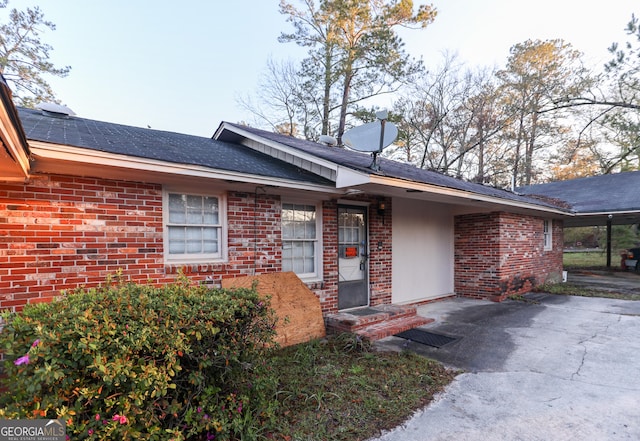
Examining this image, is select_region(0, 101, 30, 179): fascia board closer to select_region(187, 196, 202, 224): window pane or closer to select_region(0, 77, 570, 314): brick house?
select_region(0, 77, 570, 314): brick house

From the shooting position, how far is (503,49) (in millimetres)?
18750

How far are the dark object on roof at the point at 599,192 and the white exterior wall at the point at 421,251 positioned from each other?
253 inches

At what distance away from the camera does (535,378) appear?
3.70m

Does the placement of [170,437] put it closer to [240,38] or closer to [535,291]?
[535,291]

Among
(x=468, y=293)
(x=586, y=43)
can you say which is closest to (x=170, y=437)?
(x=468, y=293)

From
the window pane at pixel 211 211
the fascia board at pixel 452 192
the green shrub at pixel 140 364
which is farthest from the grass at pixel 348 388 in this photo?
the fascia board at pixel 452 192

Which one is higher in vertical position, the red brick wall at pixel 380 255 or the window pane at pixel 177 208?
the window pane at pixel 177 208

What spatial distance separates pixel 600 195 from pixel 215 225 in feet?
50.4

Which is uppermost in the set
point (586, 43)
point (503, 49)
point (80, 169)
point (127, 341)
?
point (503, 49)

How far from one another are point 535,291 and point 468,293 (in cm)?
243

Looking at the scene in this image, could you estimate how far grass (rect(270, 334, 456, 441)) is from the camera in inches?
108

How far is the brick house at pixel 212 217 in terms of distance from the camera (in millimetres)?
3379

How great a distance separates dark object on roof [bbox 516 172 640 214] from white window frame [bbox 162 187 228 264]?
12457 millimetres

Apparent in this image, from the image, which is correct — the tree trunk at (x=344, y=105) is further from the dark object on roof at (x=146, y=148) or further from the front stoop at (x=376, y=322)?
the front stoop at (x=376, y=322)
